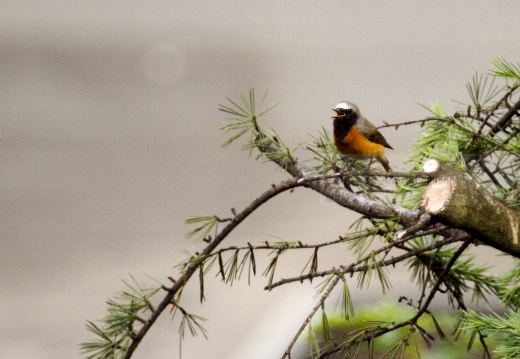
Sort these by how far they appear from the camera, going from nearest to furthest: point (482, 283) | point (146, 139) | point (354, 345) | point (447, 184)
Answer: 1. point (447, 184)
2. point (354, 345)
3. point (482, 283)
4. point (146, 139)

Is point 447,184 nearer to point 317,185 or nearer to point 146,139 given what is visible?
point 317,185

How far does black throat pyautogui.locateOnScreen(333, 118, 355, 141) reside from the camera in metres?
0.58

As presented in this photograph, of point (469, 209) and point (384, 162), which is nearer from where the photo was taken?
point (469, 209)

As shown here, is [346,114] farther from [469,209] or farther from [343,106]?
[469,209]

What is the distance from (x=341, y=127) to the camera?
0.58m

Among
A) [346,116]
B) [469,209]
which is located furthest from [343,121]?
[469,209]

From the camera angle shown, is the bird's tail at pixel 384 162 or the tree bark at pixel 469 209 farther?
the bird's tail at pixel 384 162

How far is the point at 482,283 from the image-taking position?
2.57 feet

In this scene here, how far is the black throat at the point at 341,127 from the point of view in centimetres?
58

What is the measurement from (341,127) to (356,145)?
2cm

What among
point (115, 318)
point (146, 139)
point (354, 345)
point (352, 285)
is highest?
point (146, 139)

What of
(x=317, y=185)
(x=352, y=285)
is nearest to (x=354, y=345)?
(x=317, y=185)

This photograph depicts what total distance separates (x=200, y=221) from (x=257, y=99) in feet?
0.45

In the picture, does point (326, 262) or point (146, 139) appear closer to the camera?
point (146, 139)
